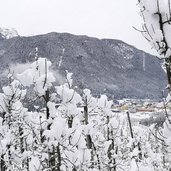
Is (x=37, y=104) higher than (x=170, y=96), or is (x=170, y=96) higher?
(x=37, y=104)

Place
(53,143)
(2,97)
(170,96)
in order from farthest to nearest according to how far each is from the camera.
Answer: (2,97) → (53,143) → (170,96)

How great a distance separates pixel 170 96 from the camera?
5070mm

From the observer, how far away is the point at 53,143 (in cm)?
842

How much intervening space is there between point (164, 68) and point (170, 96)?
17.7 inches

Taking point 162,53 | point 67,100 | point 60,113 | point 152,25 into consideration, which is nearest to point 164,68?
point 162,53

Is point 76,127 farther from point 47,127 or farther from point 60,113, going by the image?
point 47,127

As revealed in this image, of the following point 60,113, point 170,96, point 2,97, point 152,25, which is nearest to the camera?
point 152,25

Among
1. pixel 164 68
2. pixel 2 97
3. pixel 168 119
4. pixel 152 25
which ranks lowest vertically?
pixel 168 119

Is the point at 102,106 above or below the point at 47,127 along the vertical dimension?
above

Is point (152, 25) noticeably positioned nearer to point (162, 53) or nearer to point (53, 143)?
point (162, 53)

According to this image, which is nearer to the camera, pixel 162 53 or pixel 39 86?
pixel 162 53

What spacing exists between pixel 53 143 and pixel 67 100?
1519 millimetres

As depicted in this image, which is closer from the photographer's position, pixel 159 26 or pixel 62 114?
pixel 159 26

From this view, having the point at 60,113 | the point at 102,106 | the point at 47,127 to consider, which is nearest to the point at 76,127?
the point at 60,113
